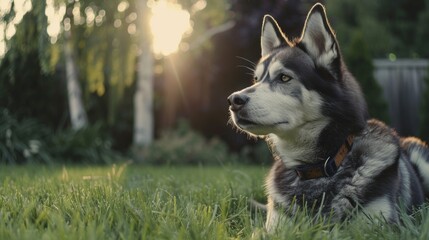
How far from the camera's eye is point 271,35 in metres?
4.00

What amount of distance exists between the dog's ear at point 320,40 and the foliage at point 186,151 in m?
6.92

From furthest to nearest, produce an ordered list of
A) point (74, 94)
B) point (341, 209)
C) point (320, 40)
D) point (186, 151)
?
point (74, 94) → point (186, 151) → point (320, 40) → point (341, 209)

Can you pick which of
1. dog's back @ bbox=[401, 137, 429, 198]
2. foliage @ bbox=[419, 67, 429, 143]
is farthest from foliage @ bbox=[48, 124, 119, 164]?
dog's back @ bbox=[401, 137, 429, 198]

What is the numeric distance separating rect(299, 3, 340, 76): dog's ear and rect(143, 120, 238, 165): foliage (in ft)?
22.7

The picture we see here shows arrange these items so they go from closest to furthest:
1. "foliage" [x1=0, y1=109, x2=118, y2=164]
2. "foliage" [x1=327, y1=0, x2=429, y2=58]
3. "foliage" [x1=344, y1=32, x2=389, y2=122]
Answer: "foliage" [x1=0, y1=109, x2=118, y2=164]
"foliage" [x1=344, y1=32, x2=389, y2=122]
"foliage" [x1=327, y1=0, x2=429, y2=58]

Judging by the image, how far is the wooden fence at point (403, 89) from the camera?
1282 centimetres

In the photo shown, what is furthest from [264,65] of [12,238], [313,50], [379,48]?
[379,48]

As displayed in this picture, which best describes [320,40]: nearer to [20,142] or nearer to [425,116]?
[20,142]

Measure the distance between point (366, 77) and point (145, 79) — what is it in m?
4.49

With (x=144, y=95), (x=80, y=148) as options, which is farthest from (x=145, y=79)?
(x=80, y=148)

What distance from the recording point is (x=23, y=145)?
10062 mm

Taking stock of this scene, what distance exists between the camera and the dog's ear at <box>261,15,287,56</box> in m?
3.94

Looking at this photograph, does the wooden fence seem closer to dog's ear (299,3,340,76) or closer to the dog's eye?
dog's ear (299,3,340,76)

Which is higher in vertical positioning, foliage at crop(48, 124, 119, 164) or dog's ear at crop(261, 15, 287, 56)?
dog's ear at crop(261, 15, 287, 56)
